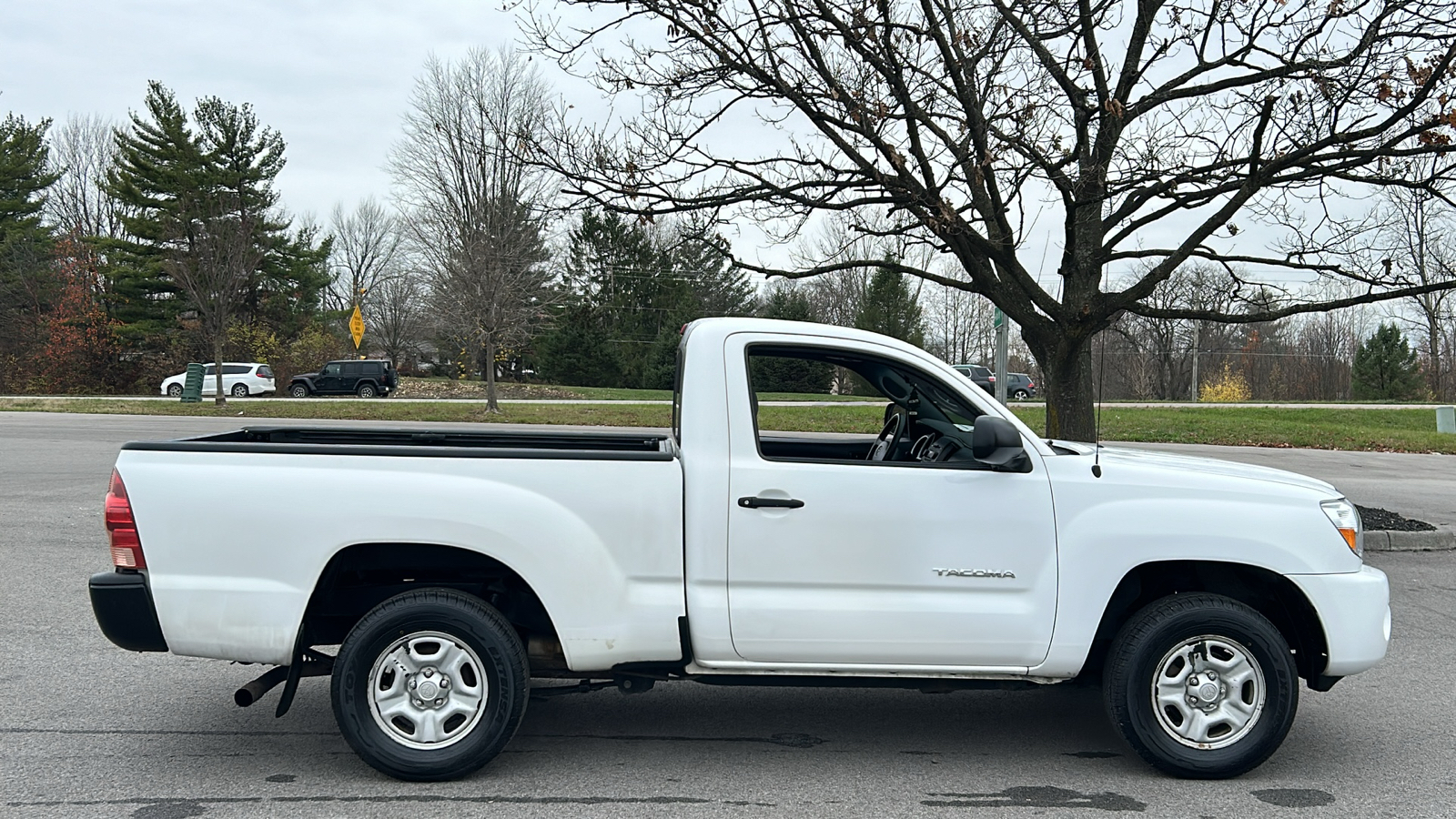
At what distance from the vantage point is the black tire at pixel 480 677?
4023mm

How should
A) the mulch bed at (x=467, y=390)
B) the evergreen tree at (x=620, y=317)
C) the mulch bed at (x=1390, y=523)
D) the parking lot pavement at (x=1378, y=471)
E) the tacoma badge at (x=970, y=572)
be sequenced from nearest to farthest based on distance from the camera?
the tacoma badge at (x=970, y=572)
the mulch bed at (x=1390, y=523)
the parking lot pavement at (x=1378, y=471)
the mulch bed at (x=467, y=390)
the evergreen tree at (x=620, y=317)

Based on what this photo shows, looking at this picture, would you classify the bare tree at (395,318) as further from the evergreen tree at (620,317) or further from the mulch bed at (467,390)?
the mulch bed at (467,390)

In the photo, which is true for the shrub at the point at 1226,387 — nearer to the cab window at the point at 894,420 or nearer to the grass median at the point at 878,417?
the grass median at the point at 878,417

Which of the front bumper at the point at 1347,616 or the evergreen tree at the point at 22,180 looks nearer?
the front bumper at the point at 1347,616

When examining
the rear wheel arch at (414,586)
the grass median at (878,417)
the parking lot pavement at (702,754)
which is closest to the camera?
the parking lot pavement at (702,754)

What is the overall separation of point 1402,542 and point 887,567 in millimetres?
8633

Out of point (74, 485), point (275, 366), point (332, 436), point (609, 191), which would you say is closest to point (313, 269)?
point (275, 366)

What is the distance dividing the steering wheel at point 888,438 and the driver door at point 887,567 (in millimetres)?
1006

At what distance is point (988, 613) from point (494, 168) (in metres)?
27.4

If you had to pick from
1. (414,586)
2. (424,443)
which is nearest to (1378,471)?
(424,443)

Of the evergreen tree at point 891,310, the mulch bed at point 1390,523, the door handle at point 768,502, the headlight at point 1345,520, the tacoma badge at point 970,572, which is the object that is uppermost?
the evergreen tree at point 891,310

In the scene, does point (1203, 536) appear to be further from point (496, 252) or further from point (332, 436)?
point (496, 252)

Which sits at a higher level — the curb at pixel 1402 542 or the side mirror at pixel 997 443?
the side mirror at pixel 997 443

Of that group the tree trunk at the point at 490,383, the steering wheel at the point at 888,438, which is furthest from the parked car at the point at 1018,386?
the steering wheel at the point at 888,438
